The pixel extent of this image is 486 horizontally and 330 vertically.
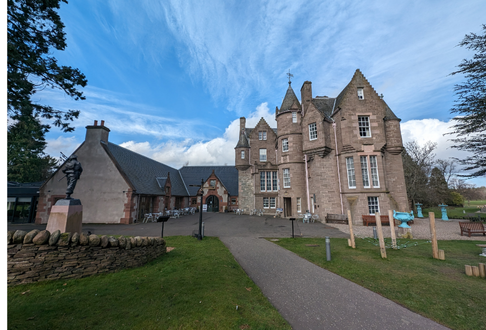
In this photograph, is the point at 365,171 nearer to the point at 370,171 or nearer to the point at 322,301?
the point at 370,171

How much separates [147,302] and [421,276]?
8.54m

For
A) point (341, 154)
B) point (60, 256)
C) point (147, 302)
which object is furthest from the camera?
point (341, 154)

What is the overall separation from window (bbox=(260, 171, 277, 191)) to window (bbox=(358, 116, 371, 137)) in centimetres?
1423

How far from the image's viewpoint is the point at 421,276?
6738 millimetres

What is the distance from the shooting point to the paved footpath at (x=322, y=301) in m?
4.25

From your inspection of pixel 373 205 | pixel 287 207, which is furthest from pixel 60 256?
pixel 287 207

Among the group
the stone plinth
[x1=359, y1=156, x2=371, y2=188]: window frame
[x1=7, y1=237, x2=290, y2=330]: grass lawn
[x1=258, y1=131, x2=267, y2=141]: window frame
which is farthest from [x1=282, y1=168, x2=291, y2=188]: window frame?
the stone plinth

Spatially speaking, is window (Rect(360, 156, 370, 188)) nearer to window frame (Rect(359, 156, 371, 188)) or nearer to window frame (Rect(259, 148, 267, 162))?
window frame (Rect(359, 156, 371, 188))

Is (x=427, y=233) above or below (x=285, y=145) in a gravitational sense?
below

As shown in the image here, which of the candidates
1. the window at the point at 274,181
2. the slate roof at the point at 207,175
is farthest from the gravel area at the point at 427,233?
the slate roof at the point at 207,175

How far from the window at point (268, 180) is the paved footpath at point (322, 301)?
23518 mm

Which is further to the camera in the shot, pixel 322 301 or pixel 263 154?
pixel 263 154

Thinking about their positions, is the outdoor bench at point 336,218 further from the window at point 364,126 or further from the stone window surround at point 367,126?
the window at point 364,126

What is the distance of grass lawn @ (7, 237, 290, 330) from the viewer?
394 centimetres
